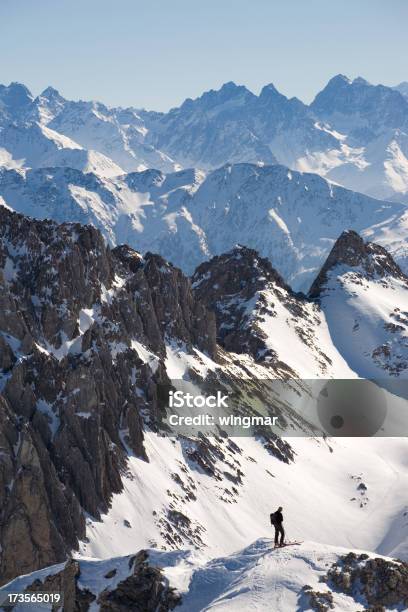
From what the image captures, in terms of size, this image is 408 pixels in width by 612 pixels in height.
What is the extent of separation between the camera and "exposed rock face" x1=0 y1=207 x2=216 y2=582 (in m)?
126

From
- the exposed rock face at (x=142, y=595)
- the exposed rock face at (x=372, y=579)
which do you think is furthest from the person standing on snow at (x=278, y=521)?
the exposed rock face at (x=142, y=595)

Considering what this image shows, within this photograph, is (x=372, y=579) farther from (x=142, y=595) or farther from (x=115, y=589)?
(x=115, y=589)

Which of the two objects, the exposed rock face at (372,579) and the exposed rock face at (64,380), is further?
the exposed rock face at (64,380)

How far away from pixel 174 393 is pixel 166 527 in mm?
40000

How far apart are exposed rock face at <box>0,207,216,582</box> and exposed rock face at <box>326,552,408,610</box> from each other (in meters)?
58.8

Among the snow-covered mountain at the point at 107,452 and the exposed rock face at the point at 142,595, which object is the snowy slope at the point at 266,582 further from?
the snow-covered mountain at the point at 107,452

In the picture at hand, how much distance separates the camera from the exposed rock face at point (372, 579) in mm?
69938

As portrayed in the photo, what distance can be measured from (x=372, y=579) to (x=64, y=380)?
86.9 meters

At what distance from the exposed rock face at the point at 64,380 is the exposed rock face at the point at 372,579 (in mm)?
58847

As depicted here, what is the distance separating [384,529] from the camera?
183 metres

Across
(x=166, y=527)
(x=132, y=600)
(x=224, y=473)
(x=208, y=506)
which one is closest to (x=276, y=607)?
(x=132, y=600)

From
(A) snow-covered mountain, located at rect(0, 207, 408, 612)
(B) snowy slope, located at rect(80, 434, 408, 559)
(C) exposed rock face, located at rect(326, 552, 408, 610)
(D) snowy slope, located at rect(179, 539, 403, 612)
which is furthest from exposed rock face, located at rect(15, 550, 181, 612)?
(B) snowy slope, located at rect(80, 434, 408, 559)

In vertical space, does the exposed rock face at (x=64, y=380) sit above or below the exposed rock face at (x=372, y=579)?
below

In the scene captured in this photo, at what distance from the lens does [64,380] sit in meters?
152
